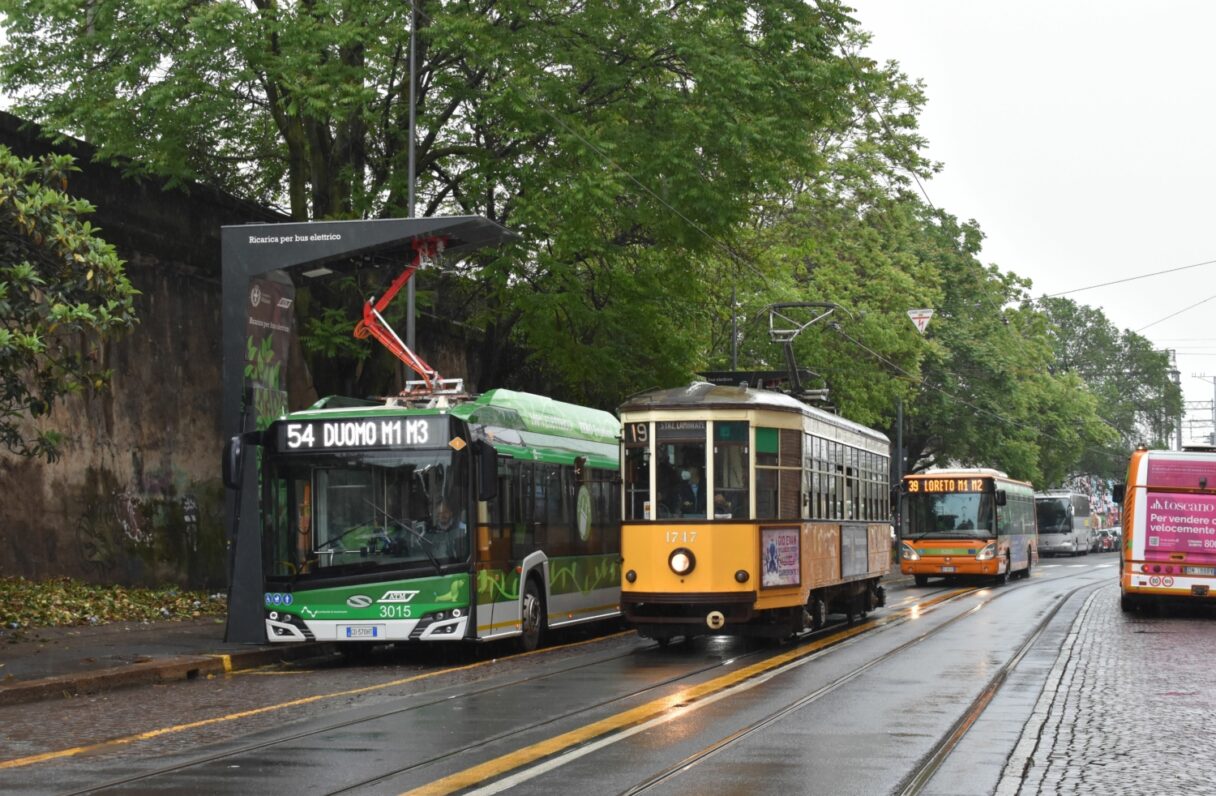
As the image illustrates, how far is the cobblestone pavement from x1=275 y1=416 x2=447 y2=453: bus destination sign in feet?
22.4

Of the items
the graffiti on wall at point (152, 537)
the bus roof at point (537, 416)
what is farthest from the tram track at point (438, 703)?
the graffiti on wall at point (152, 537)

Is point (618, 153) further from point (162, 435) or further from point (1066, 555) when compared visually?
point (1066, 555)

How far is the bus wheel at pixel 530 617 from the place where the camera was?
19.0 metres

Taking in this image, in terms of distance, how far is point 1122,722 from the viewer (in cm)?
1187

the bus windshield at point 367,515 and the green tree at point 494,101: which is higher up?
the green tree at point 494,101

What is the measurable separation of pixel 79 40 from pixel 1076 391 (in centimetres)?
5149

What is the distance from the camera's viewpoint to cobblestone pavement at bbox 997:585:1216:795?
9.11 m

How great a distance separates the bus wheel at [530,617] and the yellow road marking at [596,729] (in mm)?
3096

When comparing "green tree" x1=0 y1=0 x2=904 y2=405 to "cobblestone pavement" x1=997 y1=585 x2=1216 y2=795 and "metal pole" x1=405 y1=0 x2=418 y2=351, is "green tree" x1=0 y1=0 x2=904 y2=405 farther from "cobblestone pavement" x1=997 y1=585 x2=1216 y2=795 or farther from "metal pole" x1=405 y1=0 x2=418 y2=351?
"cobblestone pavement" x1=997 y1=585 x2=1216 y2=795

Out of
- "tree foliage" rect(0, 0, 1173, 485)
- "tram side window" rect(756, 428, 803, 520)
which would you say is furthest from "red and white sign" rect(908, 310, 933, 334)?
"tram side window" rect(756, 428, 803, 520)

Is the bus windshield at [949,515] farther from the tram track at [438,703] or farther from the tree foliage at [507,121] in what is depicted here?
the tram track at [438,703]

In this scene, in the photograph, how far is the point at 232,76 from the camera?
23094mm

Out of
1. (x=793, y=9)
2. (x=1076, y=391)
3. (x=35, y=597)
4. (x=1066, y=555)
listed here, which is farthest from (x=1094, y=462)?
(x=35, y=597)

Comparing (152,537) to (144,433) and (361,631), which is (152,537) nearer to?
(144,433)
